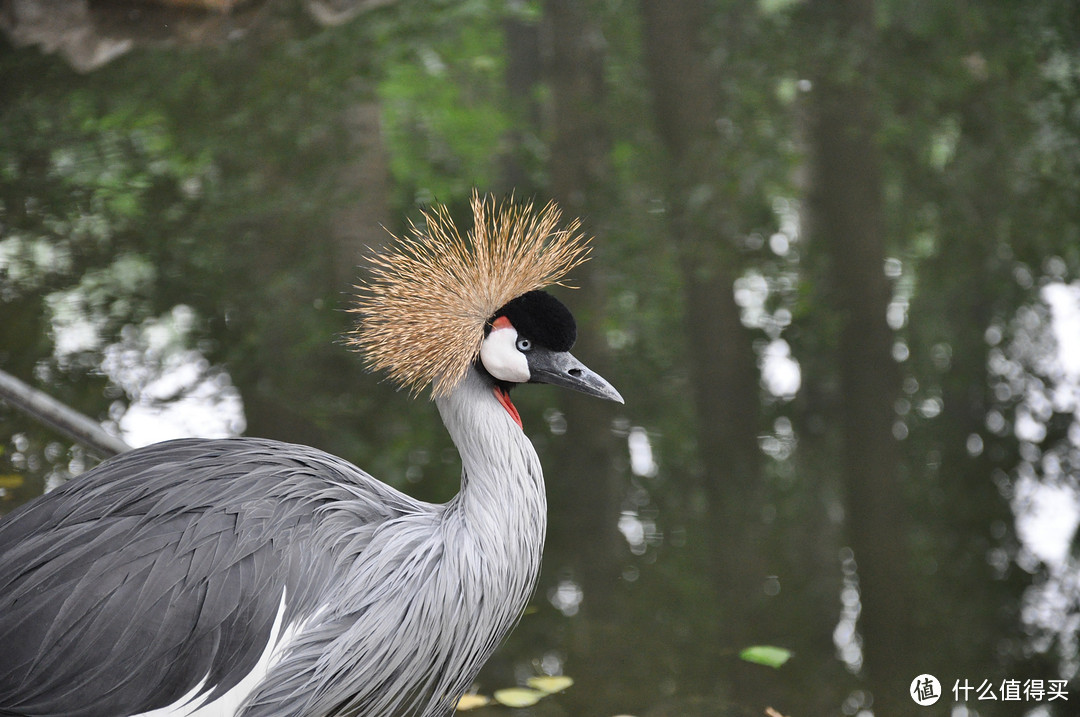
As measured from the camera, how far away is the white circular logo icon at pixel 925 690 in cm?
277

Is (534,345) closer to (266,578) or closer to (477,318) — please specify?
(477,318)

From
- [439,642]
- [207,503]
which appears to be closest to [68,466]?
[207,503]

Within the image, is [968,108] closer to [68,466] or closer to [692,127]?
[692,127]

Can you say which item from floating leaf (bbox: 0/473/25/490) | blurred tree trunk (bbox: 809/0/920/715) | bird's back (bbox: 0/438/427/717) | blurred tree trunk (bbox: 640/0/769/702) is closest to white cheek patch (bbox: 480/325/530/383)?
bird's back (bbox: 0/438/427/717)

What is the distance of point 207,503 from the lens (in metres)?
1.91

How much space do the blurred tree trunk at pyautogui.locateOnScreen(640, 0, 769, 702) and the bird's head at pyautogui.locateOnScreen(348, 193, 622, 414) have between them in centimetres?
128

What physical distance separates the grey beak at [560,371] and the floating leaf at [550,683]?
106 centimetres

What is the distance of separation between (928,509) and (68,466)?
9.58 ft

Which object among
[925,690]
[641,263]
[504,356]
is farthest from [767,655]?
[641,263]

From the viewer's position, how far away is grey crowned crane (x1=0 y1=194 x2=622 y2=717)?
1.77 m

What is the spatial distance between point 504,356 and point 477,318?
0.33 ft

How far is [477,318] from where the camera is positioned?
2.07 m

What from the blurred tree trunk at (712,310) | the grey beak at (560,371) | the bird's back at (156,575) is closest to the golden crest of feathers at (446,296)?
the grey beak at (560,371)

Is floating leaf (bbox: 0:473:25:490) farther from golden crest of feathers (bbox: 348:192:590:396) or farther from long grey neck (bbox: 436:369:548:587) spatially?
long grey neck (bbox: 436:369:548:587)
